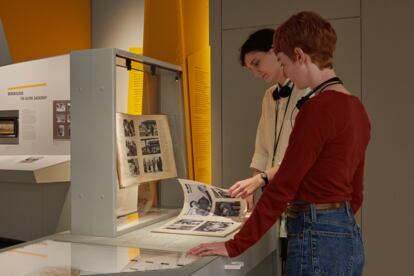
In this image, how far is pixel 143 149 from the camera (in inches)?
84.7

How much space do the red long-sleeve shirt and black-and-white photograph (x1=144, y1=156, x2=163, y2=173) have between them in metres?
0.78

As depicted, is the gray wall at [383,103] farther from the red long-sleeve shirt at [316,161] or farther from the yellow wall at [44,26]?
the yellow wall at [44,26]

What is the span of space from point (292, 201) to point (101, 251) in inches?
26.0

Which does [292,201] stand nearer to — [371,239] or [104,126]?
[104,126]

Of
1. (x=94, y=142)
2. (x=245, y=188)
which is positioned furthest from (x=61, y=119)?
(x=245, y=188)

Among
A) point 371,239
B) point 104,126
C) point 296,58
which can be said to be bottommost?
point 371,239

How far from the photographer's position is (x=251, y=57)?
238cm

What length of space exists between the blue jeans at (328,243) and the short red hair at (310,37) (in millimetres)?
462

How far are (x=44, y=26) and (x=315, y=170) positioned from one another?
13.4 ft

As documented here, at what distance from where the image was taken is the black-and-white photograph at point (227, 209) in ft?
6.99

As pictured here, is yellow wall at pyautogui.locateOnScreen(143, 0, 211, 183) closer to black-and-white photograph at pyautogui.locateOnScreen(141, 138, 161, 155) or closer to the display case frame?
black-and-white photograph at pyautogui.locateOnScreen(141, 138, 161, 155)

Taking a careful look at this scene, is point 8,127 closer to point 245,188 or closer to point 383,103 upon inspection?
point 245,188

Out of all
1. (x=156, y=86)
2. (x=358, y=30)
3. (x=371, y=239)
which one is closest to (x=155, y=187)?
(x=156, y=86)

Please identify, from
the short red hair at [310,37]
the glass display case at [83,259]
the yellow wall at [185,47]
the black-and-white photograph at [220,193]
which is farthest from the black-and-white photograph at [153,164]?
the yellow wall at [185,47]
